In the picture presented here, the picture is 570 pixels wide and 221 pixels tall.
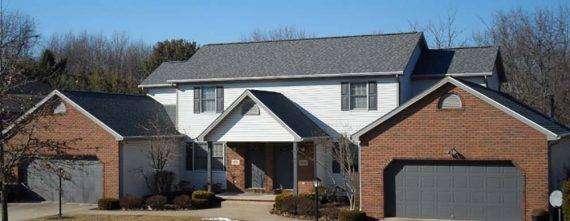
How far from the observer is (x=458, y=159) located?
23.0 meters

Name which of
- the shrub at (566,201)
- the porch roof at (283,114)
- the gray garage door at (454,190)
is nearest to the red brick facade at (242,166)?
the porch roof at (283,114)

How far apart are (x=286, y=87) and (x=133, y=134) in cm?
712

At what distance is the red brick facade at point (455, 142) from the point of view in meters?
21.9

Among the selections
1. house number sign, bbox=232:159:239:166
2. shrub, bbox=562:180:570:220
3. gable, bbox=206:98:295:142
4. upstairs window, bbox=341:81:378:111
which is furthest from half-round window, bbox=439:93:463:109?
house number sign, bbox=232:159:239:166

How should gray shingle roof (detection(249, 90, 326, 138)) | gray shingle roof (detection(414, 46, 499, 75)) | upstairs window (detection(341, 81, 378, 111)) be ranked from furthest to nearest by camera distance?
gray shingle roof (detection(414, 46, 499, 75)), upstairs window (detection(341, 81, 378, 111)), gray shingle roof (detection(249, 90, 326, 138))

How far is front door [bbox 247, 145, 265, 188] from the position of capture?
105 feet

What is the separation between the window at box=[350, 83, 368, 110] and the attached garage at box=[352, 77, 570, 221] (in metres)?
6.23

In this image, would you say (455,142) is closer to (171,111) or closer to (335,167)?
(335,167)

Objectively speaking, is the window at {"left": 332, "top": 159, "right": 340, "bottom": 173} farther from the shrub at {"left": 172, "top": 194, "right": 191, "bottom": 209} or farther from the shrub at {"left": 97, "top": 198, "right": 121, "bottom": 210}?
the shrub at {"left": 97, "top": 198, "right": 121, "bottom": 210}

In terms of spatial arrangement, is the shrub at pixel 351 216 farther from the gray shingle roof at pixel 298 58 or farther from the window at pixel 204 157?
the window at pixel 204 157

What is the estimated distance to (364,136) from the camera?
79.7 ft

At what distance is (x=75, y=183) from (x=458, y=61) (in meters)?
17.8

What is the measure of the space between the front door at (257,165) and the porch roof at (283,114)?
2.69 meters

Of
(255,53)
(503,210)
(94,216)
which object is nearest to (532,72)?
(255,53)
